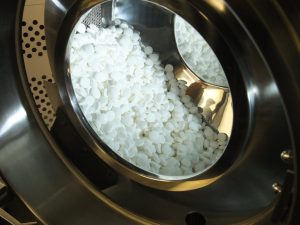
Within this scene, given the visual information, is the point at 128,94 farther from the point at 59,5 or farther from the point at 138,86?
the point at 59,5

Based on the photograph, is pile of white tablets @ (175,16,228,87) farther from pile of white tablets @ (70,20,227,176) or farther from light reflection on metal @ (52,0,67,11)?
light reflection on metal @ (52,0,67,11)

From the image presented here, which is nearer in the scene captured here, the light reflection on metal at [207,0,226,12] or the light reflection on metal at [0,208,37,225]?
the light reflection on metal at [207,0,226,12]

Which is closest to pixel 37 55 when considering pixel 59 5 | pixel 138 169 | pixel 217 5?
pixel 59 5

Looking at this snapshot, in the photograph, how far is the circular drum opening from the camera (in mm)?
841

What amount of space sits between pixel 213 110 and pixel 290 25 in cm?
37

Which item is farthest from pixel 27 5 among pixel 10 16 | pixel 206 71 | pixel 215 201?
pixel 215 201

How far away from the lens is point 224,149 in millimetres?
667

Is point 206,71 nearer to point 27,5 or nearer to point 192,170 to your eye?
point 192,170

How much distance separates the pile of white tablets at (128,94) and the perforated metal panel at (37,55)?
0.06m

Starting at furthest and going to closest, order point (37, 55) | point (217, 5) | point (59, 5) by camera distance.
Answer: point (37, 55), point (59, 5), point (217, 5)

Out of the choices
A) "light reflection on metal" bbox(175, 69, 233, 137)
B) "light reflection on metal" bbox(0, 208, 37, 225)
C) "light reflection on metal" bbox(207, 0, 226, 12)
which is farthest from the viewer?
"light reflection on metal" bbox(0, 208, 37, 225)

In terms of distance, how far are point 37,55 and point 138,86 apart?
218 millimetres

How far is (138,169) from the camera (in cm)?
83

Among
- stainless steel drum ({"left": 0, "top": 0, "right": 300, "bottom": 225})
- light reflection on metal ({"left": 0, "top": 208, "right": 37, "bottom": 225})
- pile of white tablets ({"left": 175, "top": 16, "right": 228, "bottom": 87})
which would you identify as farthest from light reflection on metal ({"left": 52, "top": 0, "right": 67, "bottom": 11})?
light reflection on metal ({"left": 0, "top": 208, "right": 37, "bottom": 225})
